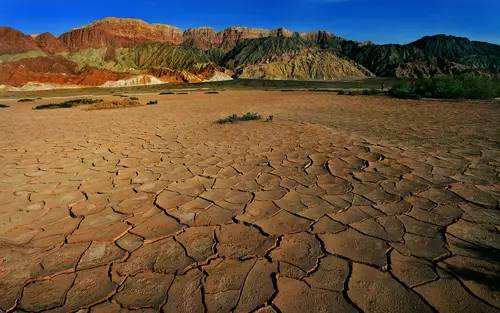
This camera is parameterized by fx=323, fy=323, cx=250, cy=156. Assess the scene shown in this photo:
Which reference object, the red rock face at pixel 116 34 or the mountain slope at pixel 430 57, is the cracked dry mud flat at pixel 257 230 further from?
the red rock face at pixel 116 34

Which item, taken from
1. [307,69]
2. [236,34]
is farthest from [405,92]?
[236,34]

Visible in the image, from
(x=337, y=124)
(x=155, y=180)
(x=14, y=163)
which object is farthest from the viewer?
(x=337, y=124)

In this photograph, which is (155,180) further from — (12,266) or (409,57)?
(409,57)

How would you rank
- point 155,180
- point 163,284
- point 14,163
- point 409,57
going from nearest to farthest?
1. point 163,284
2. point 155,180
3. point 14,163
4. point 409,57

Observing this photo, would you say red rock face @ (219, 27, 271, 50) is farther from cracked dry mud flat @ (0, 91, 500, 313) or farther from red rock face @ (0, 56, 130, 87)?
cracked dry mud flat @ (0, 91, 500, 313)

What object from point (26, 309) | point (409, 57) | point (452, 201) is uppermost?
point (409, 57)

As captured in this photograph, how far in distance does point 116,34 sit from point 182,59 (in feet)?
98.5

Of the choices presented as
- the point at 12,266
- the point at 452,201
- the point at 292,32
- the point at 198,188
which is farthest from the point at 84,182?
the point at 292,32

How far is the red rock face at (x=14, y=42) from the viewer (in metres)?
78.7

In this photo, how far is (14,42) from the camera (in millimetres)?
80875

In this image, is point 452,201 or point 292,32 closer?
point 452,201

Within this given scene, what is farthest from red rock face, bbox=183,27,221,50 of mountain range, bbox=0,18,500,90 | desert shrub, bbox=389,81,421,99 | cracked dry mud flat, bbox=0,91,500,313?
cracked dry mud flat, bbox=0,91,500,313

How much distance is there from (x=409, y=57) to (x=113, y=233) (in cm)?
11233

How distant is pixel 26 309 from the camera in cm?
180
